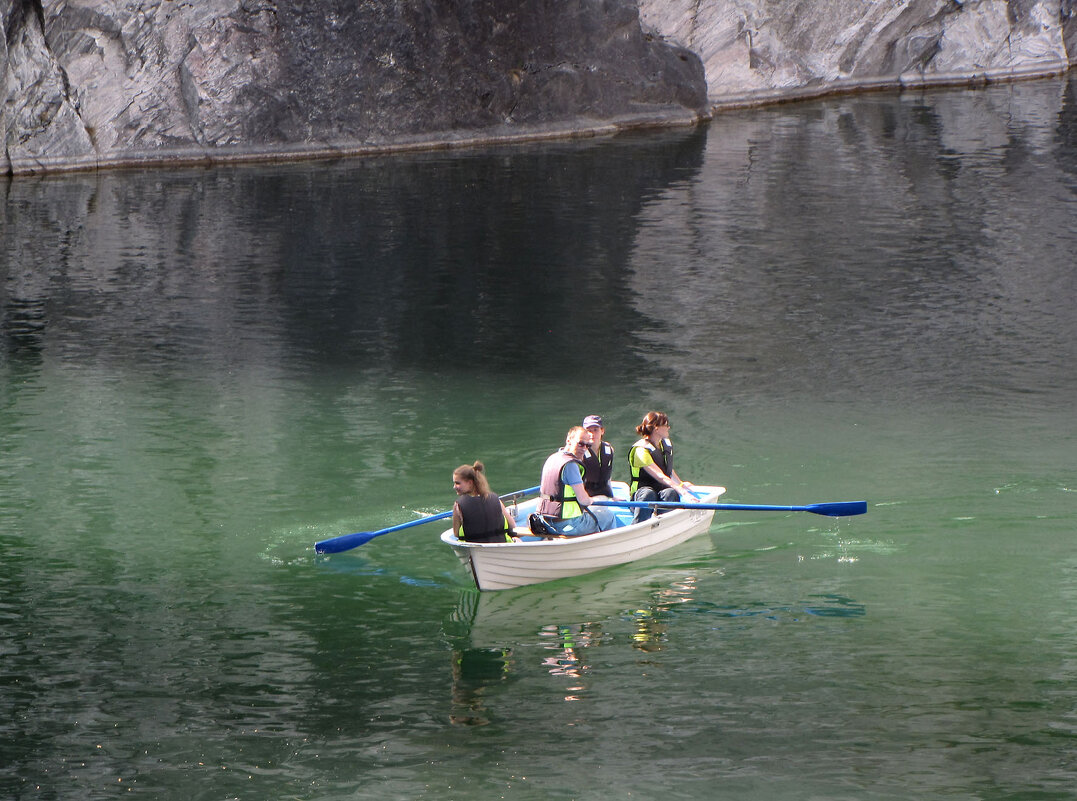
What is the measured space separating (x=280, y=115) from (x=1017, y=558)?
41542 millimetres

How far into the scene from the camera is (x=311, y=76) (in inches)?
2147

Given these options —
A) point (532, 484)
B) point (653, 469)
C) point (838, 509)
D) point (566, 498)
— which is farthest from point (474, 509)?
point (838, 509)

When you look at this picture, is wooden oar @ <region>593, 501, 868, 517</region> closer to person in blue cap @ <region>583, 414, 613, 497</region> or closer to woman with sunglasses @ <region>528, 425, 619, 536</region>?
woman with sunglasses @ <region>528, 425, 619, 536</region>

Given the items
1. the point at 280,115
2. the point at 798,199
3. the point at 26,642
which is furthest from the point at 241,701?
the point at 280,115

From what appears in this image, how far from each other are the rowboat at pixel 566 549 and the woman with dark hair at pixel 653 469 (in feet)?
0.81

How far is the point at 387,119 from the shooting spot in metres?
55.8

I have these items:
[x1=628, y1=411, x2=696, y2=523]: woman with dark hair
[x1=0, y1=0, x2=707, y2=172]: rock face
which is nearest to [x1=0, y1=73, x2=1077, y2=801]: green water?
[x1=628, y1=411, x2=696, y2=523]: woman with dark hair

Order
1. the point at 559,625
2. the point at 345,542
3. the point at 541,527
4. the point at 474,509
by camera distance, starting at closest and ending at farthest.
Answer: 1. the point at 559,625
2. the point at 474,509
3. the point at 541,527
4. the point at 345,542

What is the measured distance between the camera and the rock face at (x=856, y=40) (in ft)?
217

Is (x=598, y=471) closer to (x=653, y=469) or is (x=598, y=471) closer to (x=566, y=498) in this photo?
(x=653, y=469)

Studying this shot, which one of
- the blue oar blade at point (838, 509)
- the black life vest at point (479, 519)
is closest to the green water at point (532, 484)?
the blue oar blade at point (838, 509)

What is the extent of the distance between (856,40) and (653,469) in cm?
5598

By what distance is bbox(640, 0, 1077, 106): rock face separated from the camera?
66.2 metres

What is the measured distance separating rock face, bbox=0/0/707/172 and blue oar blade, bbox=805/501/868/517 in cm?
3977
